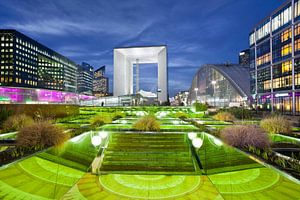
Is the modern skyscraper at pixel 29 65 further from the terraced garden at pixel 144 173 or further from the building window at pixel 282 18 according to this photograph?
the terraced garden at pixel 144 173

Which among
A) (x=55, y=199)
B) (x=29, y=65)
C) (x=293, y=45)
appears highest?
(x=29, y=65)

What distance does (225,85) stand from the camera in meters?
64.3

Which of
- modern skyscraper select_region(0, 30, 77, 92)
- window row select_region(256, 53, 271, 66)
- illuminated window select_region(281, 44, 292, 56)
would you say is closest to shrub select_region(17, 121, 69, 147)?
illuminated window select_region(281, 44, 292, 56)

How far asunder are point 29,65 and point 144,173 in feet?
401

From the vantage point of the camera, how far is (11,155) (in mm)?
6246

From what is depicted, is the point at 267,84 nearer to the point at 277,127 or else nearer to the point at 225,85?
the point at 225,85

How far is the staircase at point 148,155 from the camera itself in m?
7.99

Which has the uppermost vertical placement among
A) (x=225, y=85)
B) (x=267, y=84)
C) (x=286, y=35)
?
(x=286, y=35)

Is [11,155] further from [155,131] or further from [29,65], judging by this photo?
[29,65]

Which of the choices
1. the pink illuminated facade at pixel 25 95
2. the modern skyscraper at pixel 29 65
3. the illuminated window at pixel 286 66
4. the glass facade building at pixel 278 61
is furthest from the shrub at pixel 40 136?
the modern skyscraper at pixel 29 65

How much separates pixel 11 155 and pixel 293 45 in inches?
1618

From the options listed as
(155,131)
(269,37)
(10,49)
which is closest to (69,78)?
(10,49)

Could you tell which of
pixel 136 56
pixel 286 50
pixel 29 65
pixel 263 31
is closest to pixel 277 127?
pixel 286 50

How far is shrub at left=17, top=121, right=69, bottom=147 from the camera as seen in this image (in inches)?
288
